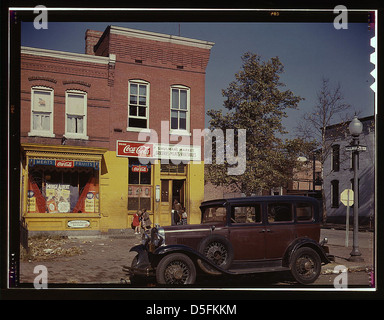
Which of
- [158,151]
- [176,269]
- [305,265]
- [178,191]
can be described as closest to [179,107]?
[158,151]

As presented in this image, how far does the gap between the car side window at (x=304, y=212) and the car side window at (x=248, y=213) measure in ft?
2.32

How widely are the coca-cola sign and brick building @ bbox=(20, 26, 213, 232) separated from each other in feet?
0.06

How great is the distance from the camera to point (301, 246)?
267 inches

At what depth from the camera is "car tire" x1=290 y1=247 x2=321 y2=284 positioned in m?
6.63

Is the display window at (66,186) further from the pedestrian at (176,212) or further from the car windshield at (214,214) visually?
the car windshield at (214,214)

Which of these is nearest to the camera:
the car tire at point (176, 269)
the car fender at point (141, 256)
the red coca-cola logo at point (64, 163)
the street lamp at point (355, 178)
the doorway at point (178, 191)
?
the car tire at point (176, 269)

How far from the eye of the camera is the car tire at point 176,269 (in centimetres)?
622

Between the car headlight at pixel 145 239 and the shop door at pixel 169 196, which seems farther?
the shop door at pixel 169 196

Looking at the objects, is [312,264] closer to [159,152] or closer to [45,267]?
[159,152]

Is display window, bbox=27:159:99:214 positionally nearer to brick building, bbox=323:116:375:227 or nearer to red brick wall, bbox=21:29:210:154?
red brick wall, bbox=21:29:210:154

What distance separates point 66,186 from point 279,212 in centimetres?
359

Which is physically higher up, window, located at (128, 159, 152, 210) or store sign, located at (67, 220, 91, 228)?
window, located at (128, 159, 152, 210)

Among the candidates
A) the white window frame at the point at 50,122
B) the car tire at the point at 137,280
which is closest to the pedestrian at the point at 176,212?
the car tire at the point at 137,280

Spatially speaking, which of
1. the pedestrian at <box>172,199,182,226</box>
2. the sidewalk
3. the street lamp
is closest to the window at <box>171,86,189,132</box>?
the pedestrian at <box>172,199,182,226</box>
